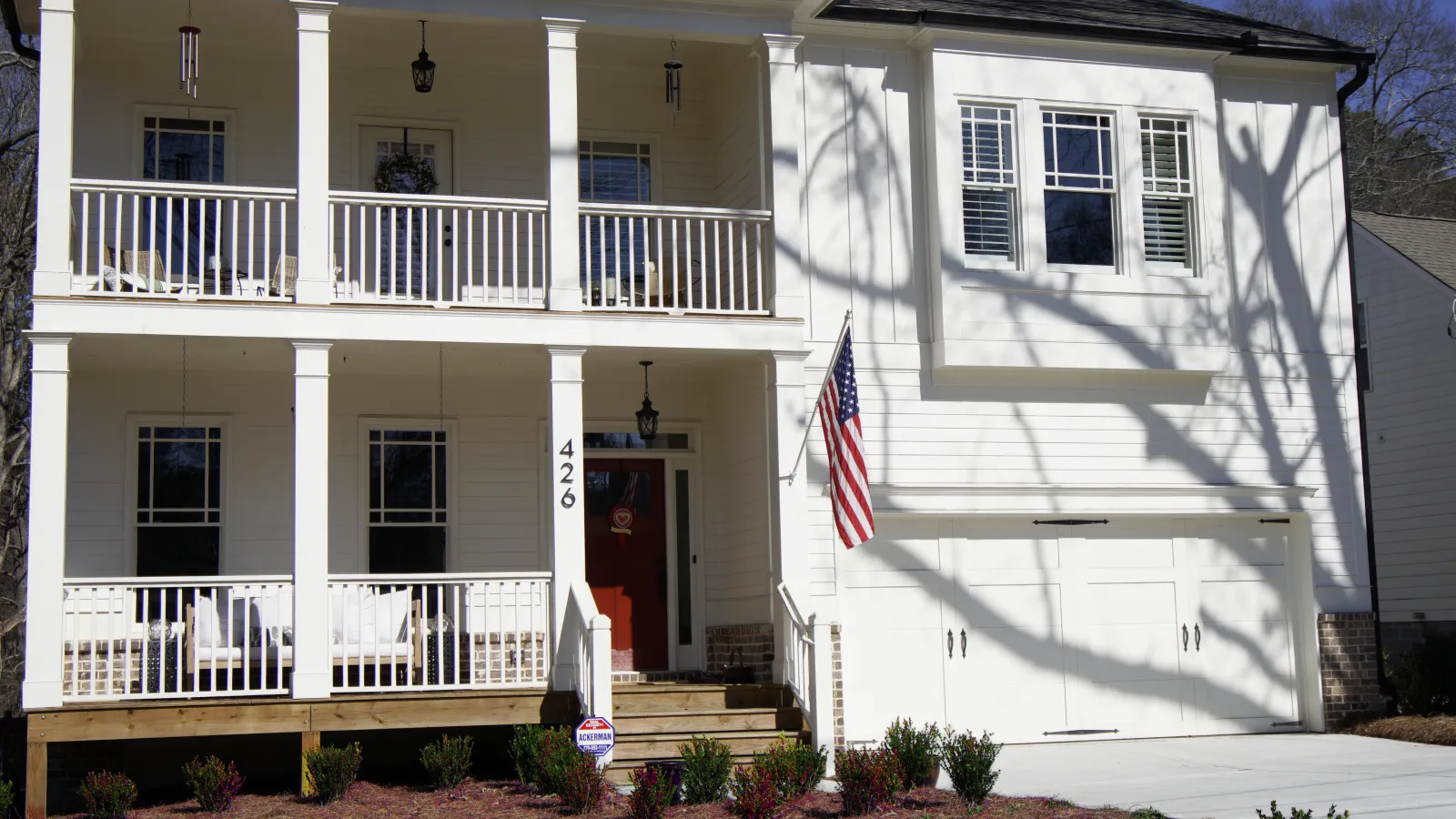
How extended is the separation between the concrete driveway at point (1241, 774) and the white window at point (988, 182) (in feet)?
15.8

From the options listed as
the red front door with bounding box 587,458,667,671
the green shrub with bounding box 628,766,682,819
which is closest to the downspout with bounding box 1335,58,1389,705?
the red front door with bounding box 587,458,667,671

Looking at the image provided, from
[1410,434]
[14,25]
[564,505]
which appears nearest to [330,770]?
[564,505]

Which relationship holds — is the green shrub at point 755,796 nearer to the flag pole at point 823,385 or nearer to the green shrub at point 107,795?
the flag pole at point 823,385

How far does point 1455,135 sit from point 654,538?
22.8 m

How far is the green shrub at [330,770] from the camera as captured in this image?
36.8ft

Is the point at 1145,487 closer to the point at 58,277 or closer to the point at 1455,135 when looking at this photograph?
the point at 58,277

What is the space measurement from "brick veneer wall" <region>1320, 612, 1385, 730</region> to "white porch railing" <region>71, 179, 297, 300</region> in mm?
10614

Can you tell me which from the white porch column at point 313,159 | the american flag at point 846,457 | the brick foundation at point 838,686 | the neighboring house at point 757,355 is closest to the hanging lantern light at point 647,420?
the neighboring house at point 757,355

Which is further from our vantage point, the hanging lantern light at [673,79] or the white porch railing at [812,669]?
the hanging lantern light at [673,79]

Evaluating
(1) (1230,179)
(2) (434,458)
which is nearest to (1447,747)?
(1) (1230,179)

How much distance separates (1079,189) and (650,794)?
7.84 m

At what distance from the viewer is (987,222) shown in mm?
14508

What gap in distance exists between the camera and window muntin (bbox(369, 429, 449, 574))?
14336 millimetres

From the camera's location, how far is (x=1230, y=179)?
15453 millimetres
